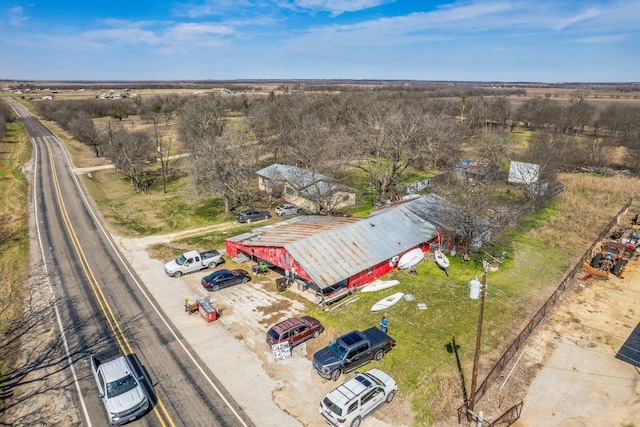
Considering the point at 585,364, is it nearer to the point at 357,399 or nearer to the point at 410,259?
the point at 410,259

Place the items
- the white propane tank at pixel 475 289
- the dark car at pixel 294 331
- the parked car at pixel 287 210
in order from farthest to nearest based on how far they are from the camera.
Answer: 1. the parked car at pixel 287 210
2. the white propane tank at pixel 475 289
3. the dark car at pixel 294 331

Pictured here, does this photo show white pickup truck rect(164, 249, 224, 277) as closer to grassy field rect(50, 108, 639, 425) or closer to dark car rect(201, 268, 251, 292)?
dark car rect(201, 268, 251, 292)

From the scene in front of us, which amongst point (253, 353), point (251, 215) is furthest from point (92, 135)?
point (253, 353)

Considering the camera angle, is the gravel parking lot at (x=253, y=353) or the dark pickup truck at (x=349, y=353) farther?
the dark pickup truck at (x=349, y=353)

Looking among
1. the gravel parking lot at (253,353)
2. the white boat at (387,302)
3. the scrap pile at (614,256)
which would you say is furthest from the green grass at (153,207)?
the scrap pile at (614,256)

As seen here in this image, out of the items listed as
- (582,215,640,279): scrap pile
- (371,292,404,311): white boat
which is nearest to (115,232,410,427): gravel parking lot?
(371,292,404,311): white boat

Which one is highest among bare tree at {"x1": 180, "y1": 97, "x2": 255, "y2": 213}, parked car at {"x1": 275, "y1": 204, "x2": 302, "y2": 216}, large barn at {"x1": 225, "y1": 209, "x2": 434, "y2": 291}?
bare tree at {"x1": 180, "y1": 97, "x2": 255, "y2": 213}

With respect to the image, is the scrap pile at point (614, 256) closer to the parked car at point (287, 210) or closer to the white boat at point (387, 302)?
the white boat at point (387, 302)
